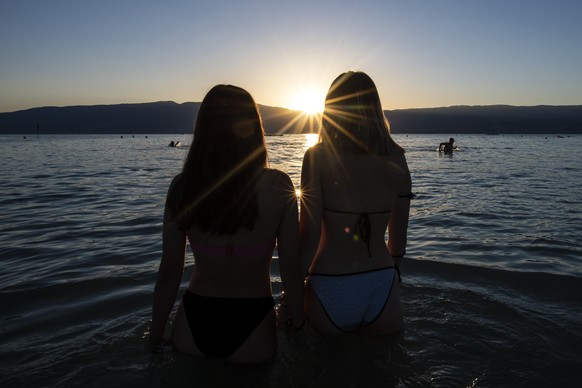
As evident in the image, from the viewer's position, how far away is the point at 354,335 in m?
3.79

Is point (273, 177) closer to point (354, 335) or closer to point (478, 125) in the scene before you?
point (354, 335)

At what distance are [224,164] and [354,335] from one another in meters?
2.04

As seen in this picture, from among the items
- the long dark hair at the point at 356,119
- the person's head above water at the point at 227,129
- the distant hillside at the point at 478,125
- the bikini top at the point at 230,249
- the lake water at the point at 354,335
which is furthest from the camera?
the distant hillside at the point at 478,125

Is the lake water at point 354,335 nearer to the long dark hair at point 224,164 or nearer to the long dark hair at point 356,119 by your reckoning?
the long dark hair at point 224,164

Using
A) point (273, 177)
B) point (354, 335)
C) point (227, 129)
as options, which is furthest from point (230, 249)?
point (354, 335)

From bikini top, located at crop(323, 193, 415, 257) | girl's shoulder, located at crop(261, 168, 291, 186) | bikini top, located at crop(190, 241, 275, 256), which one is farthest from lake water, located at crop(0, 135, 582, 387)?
girl's shoulder, located at crop(261, 168, 291, 186)

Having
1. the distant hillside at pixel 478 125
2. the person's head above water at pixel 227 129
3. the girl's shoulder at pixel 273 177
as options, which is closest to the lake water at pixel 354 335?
the girl's shoulder at pixel 273 177

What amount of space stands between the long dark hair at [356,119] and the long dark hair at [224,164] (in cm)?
67

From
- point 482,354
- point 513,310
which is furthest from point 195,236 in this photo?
point 513,310

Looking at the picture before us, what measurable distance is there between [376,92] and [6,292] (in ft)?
17.4

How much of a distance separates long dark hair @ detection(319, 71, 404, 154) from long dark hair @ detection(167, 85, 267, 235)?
670 millimetres

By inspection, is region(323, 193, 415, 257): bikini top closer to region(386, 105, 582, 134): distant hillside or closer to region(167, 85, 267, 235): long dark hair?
region(167, 85, 267, 235): long dark hair

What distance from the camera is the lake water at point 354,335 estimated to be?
335 centimetres

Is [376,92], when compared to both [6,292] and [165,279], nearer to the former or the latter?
[165,279]
